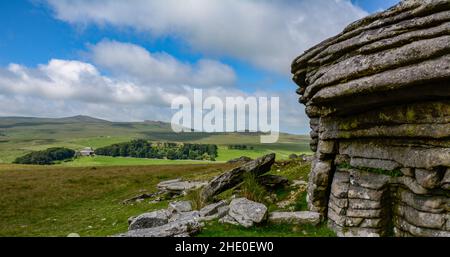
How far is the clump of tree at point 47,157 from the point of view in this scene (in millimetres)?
129875

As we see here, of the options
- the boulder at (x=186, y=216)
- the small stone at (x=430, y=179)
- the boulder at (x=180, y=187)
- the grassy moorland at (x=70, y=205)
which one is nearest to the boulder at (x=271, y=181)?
the boulder at (x=186, y=216)

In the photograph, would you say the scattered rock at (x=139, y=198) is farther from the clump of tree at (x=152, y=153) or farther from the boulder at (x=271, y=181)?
the clump of tree at (x=152, y=153)

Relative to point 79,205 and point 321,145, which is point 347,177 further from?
point 79,205

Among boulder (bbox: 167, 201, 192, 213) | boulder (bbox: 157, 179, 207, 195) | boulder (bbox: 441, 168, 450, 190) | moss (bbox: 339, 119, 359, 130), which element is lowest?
boulder (bbox: 157, 179, 207, 195)

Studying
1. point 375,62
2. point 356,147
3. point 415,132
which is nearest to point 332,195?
point 356,147

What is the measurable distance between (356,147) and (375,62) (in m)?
4.67

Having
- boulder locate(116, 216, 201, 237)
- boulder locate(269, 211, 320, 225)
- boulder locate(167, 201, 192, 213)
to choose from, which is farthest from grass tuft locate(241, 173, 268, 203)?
boulder locate(116, 216, 201, 237)

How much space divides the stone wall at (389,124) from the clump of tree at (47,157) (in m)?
130

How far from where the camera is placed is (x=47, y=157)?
135 meters

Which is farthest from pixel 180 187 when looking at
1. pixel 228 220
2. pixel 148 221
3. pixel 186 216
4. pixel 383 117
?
pixel 383 117

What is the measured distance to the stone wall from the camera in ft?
39.5

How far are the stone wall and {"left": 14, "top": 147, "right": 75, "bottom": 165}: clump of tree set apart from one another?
13046cm

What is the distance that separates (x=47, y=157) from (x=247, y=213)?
138575mm

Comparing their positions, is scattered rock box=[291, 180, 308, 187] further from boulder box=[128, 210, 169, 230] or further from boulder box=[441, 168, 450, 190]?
boulder box=[441, 168, 450, 190]
